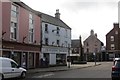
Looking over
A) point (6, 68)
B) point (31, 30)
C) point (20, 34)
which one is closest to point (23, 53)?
point (20, 34)

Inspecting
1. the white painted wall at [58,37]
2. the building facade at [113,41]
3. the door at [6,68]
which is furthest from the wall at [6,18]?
the building facade at [113,41]

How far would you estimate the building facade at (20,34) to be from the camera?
3594cm

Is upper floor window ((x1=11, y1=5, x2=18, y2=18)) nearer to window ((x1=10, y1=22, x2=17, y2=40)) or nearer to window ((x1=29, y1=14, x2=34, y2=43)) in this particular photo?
window ((x1=10, y1=22, x2=17, y2=40))

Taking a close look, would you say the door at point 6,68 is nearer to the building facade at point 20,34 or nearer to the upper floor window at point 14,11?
the building facade at point 20,34

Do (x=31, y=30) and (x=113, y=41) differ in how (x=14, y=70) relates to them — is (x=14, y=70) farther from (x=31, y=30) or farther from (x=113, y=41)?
(x=113, y=41)

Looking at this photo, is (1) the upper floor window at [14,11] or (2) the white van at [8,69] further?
(1) the upper floor window at [14,11]

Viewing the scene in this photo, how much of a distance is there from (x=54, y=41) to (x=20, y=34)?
1855 cm

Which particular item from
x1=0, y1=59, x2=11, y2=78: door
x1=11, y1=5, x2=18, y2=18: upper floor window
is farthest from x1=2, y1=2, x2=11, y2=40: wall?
x1=0, y1=59, x2=11, y2=78: door

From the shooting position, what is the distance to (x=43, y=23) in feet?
171

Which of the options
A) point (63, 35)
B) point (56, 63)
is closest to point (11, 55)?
point (56, 63)

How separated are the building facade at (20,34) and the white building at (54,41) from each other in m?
4.23

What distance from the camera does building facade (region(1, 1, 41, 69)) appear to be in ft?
118

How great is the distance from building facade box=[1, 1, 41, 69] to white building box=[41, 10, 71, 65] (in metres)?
→ 4.23

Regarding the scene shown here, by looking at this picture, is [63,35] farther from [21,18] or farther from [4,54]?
[4,54]
